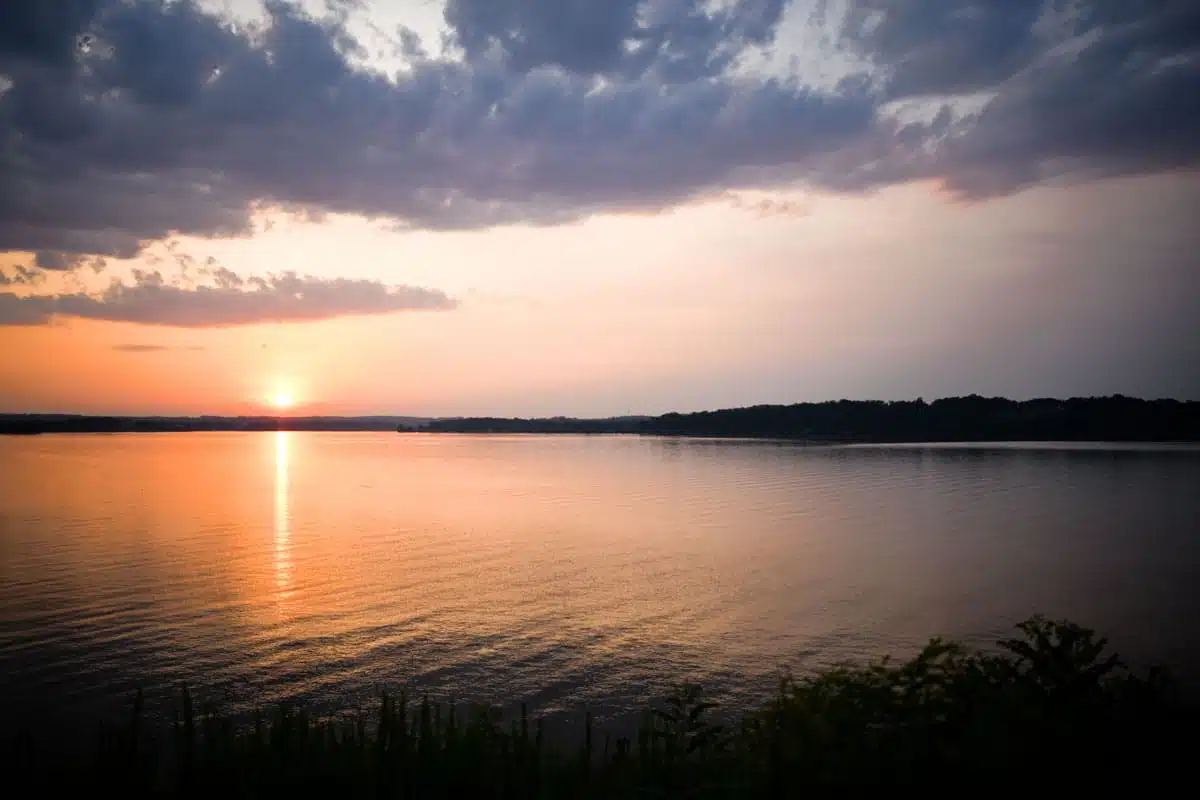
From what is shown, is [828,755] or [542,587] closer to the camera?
[828,755]

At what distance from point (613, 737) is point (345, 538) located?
35.4m

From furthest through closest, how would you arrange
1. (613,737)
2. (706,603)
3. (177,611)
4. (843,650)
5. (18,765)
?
(706,603)
(177,611)
(843,650)
(613,737)
(18,765)

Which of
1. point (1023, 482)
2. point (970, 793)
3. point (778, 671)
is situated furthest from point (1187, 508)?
point (970, 793)

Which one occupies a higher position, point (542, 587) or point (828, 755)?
point (828, 755)

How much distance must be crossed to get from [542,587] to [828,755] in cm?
2545

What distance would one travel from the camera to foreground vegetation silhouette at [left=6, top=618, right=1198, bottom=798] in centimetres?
941

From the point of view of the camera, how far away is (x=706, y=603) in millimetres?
31531

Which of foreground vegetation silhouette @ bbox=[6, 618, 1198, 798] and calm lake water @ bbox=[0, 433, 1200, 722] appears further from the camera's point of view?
calm lake water @ bbox=[0, 433, 1200, 722]

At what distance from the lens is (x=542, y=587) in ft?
112

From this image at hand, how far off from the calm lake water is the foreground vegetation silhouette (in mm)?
7923

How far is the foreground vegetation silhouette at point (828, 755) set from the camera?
9.41 m

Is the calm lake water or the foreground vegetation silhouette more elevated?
the foreground vegetation silhouette

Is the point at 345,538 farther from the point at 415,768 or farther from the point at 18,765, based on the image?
the point at 415,768

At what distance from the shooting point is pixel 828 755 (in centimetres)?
966
